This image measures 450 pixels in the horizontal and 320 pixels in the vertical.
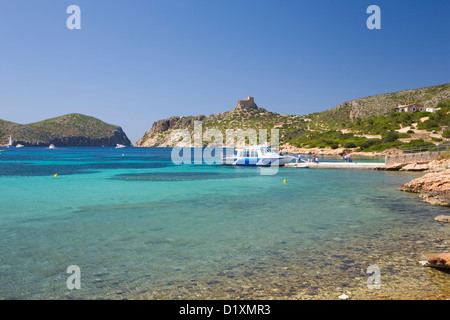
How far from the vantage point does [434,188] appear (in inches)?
716

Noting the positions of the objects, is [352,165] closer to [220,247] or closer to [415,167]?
[415,167]

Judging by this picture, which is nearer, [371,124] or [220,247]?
[220,247]

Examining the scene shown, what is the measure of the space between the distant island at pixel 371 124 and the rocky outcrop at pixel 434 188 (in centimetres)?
4353

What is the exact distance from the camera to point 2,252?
9281 mm

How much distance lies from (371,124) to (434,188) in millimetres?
78689

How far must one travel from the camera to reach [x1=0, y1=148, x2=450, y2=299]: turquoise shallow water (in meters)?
6.80

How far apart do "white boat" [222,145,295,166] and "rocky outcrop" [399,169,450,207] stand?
2416cm

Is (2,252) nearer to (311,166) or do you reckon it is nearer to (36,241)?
(36,241)

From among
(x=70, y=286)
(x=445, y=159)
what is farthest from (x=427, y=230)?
(x=445, y=159)

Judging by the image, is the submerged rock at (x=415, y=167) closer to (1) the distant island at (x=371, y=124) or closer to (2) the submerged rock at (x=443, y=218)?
(2) the submerged rock at (x=443, y=218)

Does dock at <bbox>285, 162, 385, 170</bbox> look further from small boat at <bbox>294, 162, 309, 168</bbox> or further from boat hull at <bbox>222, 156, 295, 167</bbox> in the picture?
boat hull at <bbox>222, 156, 295, 167</bbox>

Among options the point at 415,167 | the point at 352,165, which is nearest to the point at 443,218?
the point at 415,167

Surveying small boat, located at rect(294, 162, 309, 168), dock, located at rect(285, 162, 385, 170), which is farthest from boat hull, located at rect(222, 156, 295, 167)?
small boat, located at rect(294, 162, 309, 168)
